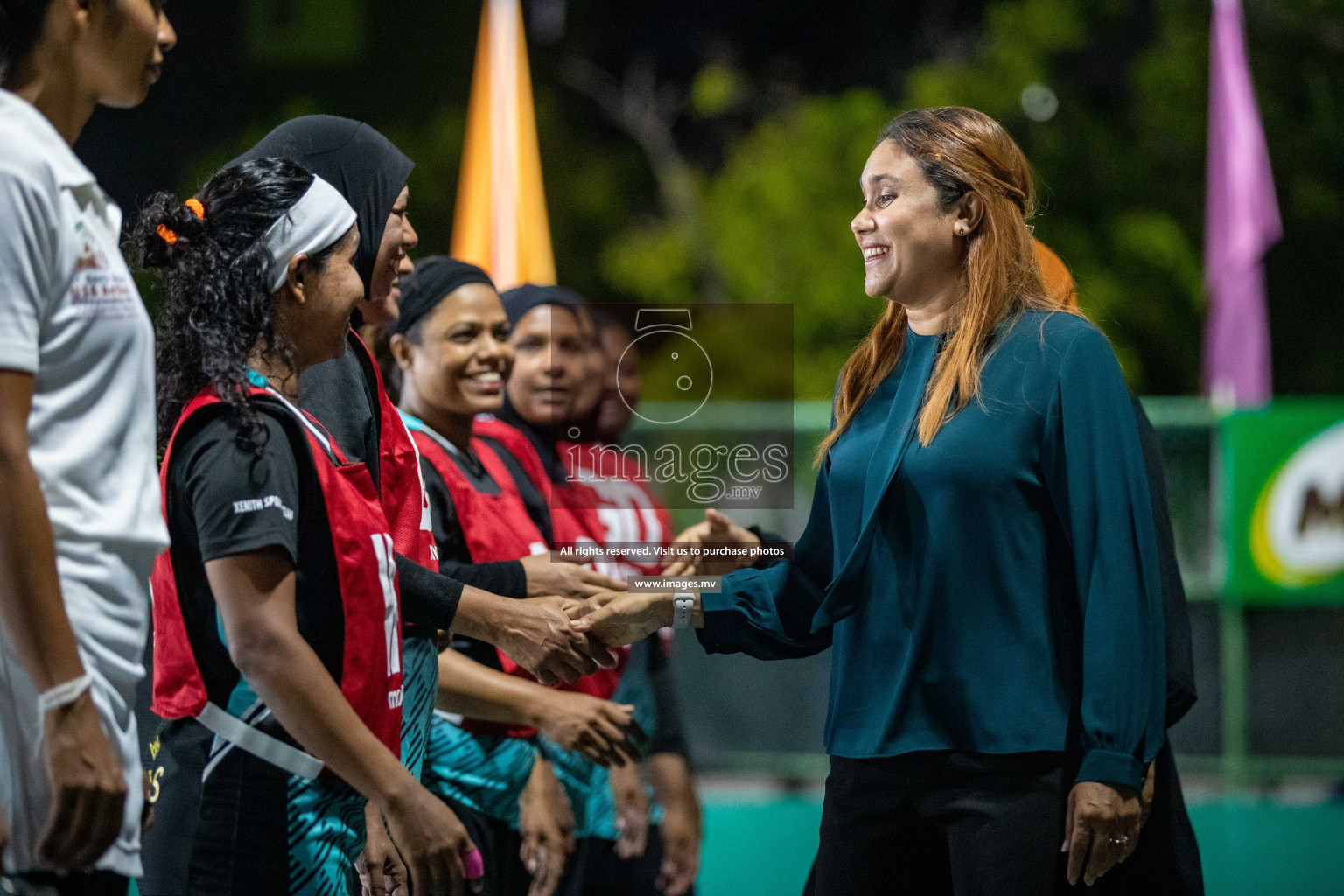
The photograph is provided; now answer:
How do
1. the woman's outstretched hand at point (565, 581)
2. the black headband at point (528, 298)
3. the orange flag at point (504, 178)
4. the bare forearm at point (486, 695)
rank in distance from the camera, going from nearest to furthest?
the woman's outstretched hand at point (565, 581)
the bare forearm at point (486, 695)
the black headband at point (528, 298)
the orange flag at point (504, 178)

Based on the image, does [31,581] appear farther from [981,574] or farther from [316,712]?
[981,574]

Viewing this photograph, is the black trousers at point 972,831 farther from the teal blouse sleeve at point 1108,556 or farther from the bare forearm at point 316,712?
the bare forearm at point 316,712

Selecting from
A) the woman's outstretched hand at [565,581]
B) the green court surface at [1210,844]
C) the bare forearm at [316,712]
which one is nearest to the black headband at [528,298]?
the woman's outstretched hand at [565,581]

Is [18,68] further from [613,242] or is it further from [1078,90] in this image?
[613,242]

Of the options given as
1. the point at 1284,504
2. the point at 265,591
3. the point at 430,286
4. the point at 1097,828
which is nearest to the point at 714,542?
the point at 1097,828

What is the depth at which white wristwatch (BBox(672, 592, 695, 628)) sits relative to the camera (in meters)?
2.74

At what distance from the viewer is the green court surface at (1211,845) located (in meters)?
5.76

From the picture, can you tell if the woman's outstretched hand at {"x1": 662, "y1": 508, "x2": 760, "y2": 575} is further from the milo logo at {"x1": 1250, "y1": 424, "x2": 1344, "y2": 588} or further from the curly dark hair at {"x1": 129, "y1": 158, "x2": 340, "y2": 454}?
the milo logo at {"x1": 1250, "y1": 424, "x2": 1344, "y2": 588}

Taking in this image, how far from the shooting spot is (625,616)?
9.20 ft

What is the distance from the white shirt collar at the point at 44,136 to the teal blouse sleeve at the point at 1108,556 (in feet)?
5.10

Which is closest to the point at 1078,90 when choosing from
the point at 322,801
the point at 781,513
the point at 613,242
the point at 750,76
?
the point at 750,76

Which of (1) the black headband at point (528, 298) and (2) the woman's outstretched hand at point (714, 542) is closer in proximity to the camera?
(2) the woman's outstretched hand at point (714, 542)

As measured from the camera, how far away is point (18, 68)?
175cm

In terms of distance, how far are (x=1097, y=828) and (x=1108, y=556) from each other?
44cm
